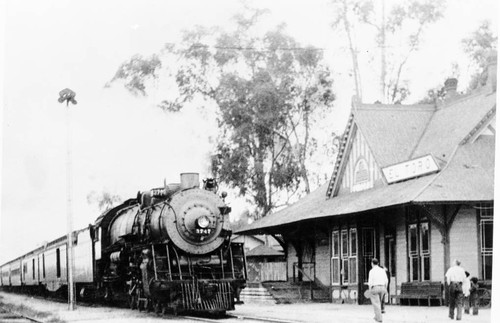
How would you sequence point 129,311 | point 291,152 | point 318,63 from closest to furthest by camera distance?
point 129,311 → point 318,63 → point 291,152

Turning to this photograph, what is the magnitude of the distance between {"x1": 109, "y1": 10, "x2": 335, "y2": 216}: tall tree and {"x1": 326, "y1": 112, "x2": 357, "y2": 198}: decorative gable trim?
213 cm

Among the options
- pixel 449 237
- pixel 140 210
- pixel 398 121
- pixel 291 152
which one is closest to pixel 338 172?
pixel 398 121

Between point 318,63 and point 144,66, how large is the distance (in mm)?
7209

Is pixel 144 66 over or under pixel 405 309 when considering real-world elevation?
over

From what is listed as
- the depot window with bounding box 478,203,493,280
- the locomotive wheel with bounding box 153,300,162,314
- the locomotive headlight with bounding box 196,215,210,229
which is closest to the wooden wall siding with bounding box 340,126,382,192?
the depot window with bounding box 478,203,493,280

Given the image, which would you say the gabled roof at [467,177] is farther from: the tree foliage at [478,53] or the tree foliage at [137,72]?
the tree foliage at [137,72]

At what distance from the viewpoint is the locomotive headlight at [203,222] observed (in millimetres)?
21292

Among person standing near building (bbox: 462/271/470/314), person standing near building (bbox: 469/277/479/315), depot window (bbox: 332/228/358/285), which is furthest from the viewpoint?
depot window (bbox: 332/228/358/285)

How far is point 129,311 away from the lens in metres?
22.3

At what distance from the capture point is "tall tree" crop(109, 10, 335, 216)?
26891 mm

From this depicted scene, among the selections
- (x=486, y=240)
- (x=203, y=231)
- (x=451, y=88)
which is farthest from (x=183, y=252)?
(x=451, y=88)

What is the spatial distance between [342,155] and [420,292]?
23.2 ft

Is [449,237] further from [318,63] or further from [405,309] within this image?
[318,63]

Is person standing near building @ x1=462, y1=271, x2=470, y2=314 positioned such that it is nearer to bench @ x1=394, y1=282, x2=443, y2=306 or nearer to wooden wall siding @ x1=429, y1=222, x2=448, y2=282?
bench @ x1=394, y1=282, x2=443, y2=306
